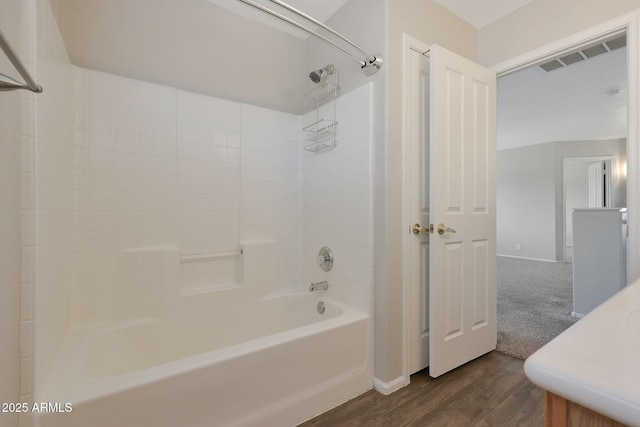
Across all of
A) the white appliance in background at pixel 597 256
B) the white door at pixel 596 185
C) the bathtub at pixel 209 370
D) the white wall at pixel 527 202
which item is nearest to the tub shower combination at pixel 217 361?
the bathtub at pixel 209 370

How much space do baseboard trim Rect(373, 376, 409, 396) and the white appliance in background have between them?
219 centimetres

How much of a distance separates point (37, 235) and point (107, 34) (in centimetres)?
132

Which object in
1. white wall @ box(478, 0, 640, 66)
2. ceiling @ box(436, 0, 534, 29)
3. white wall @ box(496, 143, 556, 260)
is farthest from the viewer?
white wall @ box(496, 143, 556, 260)

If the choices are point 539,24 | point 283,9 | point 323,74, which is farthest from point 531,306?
point 283,9

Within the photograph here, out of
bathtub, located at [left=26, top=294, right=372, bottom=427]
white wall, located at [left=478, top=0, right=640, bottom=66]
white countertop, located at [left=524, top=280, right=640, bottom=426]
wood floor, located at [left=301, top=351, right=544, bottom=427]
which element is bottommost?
wood floor, located at [left=301, top=351, right=544, bottom=427]

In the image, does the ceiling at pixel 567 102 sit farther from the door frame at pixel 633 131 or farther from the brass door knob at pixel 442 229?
the brass door knob at pixel 442 229

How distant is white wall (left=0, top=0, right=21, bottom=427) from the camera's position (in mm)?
837

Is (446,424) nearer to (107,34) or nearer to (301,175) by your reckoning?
(301,175)

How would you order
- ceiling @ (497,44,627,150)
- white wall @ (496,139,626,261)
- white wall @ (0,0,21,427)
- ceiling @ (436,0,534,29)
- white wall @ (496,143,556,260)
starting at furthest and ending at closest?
white wall @ (496,143,556,260), white wall @ (496,139,626,261), ceiling @ (497,44,627,150), ceiling @ (436,0,534,29), white wall @ (0,0,21,427)

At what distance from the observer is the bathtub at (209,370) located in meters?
1.01

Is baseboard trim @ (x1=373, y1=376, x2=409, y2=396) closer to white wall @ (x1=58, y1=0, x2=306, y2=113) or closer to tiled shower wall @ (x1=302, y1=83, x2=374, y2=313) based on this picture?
tiled shower wall @ (x1=302, y1=83, x2=374, y2=313)

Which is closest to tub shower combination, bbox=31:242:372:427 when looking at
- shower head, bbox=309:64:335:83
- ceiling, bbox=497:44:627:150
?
shower head, bbox=309:64:335:83

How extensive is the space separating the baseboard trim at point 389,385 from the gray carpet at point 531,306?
0.95 meters

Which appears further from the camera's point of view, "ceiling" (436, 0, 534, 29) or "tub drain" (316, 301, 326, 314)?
"tub drain" (316, 301, 326, 314)
